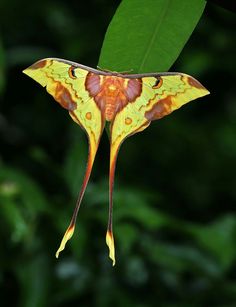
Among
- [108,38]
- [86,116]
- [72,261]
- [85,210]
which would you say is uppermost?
[108,38]

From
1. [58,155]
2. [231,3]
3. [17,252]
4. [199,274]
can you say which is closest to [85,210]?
[17,252]

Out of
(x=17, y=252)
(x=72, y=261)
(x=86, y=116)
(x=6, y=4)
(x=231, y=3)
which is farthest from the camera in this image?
(x=6, y=4)

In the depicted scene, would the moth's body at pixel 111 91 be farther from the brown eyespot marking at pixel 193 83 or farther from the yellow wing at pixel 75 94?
Answer: the brown eyespot marking at pixel 193 83

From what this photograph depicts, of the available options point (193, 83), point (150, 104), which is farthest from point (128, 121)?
point (193, 83)

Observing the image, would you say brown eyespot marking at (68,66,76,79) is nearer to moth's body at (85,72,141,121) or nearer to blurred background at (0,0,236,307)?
moth's body at (85,72,141,121)

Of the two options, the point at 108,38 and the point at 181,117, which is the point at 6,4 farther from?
the point at 108,38

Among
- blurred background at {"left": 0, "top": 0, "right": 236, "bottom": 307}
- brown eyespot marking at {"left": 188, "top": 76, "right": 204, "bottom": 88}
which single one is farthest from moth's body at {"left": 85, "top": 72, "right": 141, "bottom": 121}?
blurred background at {"left": 0, "top": 0, "right": 236, "bottom": 307}

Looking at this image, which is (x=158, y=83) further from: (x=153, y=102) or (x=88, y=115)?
(x=88, y=115)
